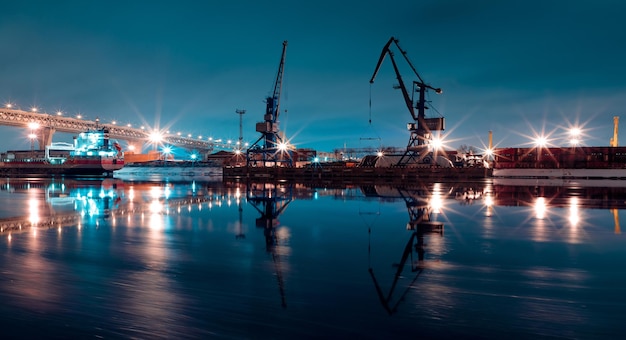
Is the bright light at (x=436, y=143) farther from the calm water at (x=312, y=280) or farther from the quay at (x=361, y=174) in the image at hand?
the calm water at (x=312, y=280)

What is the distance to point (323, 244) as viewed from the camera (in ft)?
33.8

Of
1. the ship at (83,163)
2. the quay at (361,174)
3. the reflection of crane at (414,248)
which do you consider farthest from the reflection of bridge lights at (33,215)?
the ship at (83,163)

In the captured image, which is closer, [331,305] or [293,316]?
[293,316]

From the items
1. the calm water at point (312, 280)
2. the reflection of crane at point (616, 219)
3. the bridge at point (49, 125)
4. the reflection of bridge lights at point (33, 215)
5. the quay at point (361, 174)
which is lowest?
the calm water at point (312, 280)

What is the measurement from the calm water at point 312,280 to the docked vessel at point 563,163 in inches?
2064

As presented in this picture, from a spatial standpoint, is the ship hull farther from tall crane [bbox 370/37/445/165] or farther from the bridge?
tall crane [bbox 370/37/445/165]

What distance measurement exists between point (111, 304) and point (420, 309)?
4.11 m

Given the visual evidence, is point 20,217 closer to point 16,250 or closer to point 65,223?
point 65,223

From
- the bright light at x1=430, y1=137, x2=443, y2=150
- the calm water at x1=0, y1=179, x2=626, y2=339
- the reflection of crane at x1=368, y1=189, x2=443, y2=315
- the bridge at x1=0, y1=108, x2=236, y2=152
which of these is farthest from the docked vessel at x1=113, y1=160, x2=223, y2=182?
the calm water at x1=0, y1=179, x2=626, y2=339

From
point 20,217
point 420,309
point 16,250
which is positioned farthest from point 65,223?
point 420,309

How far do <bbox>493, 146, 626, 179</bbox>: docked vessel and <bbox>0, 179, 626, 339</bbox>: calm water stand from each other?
172 ft

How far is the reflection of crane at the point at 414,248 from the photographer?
6.02 m

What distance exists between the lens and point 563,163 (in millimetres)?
66625

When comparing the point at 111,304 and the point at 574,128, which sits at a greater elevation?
the point at 574,128
